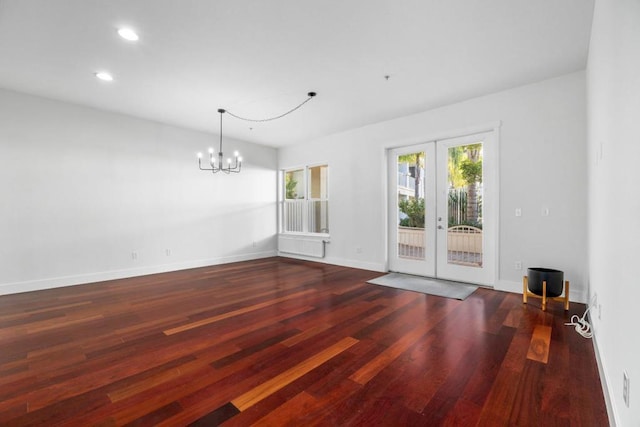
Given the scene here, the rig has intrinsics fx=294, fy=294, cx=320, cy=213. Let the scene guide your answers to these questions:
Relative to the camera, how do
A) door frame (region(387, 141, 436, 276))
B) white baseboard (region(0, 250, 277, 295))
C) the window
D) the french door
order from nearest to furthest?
white baseboard (region(0, 250, 277, 295)) → the french door → door frame (region(387, 141, 436, 276)) → the window

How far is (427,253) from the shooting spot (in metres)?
4.99

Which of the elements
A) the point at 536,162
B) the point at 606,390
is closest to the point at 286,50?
the point at 536,162

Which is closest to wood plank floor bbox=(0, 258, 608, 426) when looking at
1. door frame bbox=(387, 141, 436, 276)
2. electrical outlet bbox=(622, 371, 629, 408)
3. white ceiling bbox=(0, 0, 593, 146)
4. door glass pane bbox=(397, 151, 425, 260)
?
electrical outlet bbox=(622, 371, 629, 408)

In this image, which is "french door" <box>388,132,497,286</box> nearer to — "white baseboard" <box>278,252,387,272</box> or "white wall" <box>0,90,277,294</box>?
"white baseboard" <box>278,252,387,272</box>

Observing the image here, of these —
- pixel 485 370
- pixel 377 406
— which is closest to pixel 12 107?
pixel 377 406

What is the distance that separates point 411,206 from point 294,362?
371 cm

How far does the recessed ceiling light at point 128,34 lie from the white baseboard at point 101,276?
3.78m

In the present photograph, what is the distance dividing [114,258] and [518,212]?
633 centimetres

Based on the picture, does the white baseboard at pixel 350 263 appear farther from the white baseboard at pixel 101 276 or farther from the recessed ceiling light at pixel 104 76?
the recessed ceiling light at pixel 104 76

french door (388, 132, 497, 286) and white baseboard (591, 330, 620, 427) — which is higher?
french door (388, 132, 497, 286)

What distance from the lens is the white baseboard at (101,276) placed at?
164 inches

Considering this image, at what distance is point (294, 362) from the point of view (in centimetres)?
221

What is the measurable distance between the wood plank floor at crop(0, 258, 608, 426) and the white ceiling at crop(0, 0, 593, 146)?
2.80 m

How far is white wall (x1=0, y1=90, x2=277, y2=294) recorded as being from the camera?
4.19m
